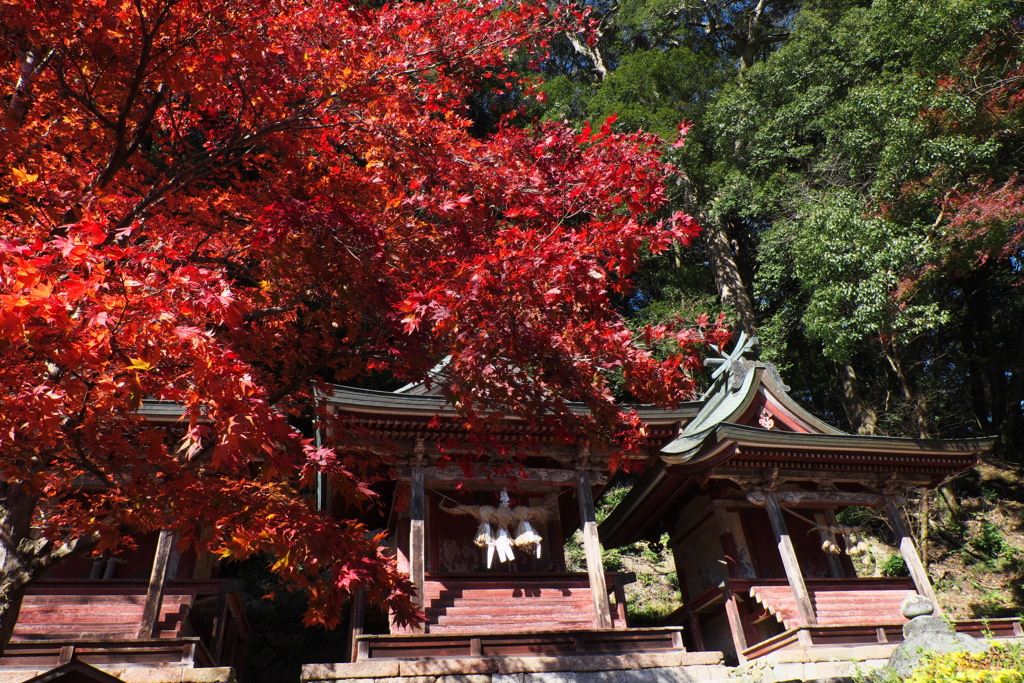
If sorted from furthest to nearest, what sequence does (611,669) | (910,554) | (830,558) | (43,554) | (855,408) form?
1. (855,408)
2. (830,558)
3. (910,554)
4. (611,669)
5. (43,554)

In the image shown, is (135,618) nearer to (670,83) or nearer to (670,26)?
(670,83)

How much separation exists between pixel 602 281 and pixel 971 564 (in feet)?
66.3

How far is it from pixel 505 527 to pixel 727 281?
52.0 ft

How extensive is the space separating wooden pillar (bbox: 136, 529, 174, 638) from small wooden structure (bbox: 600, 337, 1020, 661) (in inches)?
318

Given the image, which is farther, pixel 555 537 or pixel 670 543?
pixel 670 543

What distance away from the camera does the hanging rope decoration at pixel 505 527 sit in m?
10.5

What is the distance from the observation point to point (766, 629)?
12234 mm

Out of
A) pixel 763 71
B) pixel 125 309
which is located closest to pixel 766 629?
pixel 125 309

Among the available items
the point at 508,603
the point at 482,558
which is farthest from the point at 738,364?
the point at 508,603

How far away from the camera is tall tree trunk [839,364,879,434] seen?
796 inches

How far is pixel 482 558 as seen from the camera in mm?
11578

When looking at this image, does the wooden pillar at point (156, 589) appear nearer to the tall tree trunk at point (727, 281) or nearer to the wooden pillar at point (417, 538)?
the wooden pillar at point (417, 538)

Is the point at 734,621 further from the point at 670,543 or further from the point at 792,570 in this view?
the point at 670,543

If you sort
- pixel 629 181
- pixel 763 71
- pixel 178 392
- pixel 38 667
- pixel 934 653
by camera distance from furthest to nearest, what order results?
pixel 763 71, pixel 38 667, pixel 629 181, pixel 934 653, pixel 178 392
